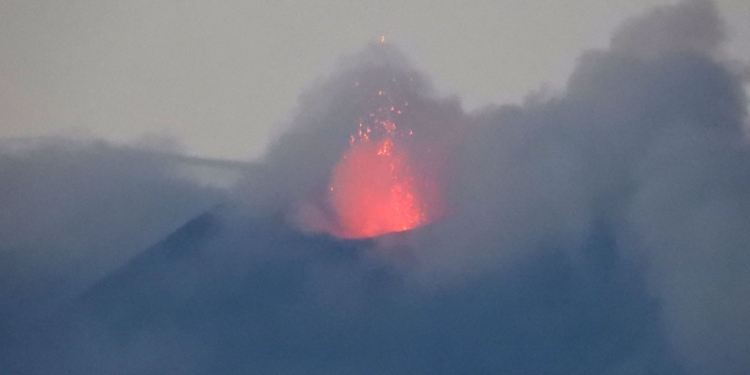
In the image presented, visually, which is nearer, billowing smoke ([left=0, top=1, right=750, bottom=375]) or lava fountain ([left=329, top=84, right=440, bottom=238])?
billowing smoke ([left=0, top=1, right=750, bottom=375])

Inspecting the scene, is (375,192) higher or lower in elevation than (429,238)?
higher

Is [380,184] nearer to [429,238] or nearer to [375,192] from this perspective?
[375,192]

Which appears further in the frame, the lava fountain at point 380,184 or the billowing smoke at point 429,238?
the lava fountain at point 380,184

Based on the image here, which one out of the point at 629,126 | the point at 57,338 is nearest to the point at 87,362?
the point at 57,338

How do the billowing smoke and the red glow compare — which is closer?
the billowing smoke

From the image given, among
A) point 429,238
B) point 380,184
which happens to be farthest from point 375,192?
point 429,238
